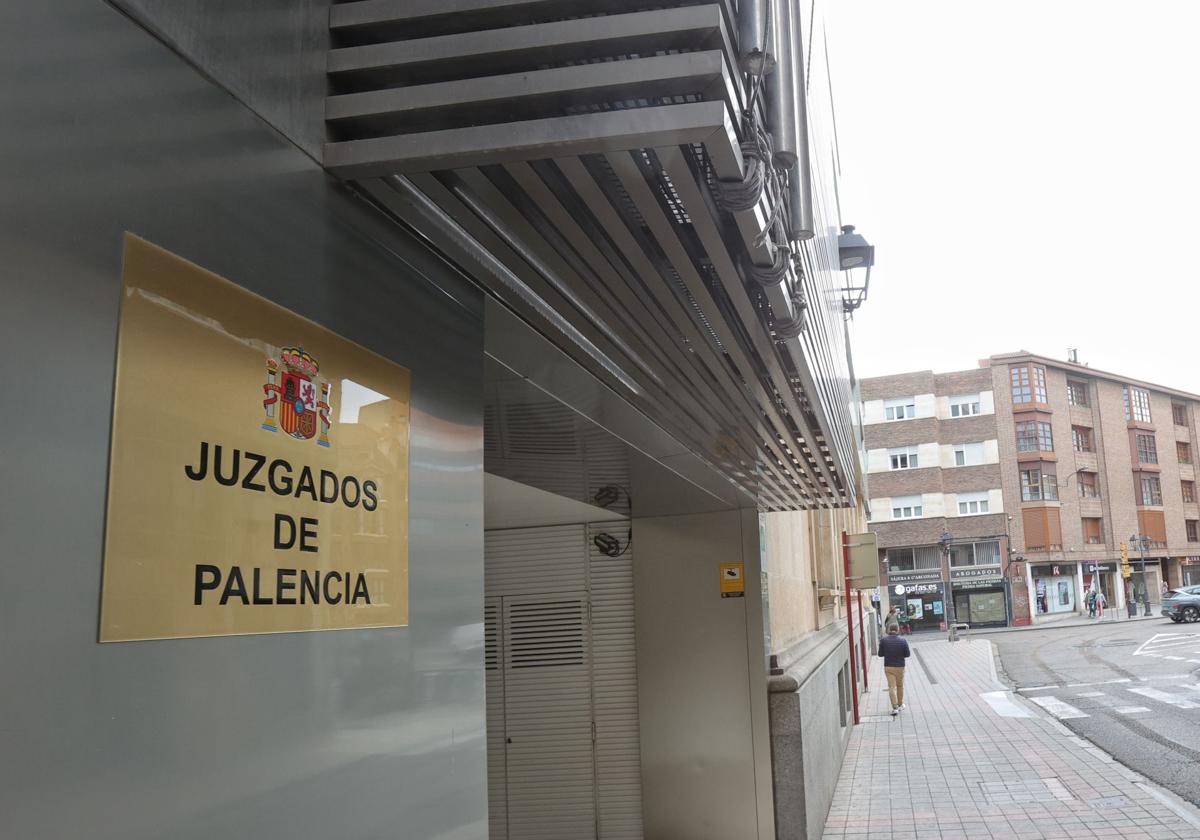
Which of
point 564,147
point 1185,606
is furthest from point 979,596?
point 564,147

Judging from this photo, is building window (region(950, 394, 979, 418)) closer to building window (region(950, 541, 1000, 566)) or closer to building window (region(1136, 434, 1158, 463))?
building window (region(950, 541, 1000, 566))

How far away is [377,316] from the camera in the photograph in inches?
113

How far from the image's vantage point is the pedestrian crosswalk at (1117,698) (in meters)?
18.3

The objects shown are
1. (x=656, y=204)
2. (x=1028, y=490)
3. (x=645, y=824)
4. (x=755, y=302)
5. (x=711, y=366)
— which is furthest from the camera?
(x=1028, y=490)

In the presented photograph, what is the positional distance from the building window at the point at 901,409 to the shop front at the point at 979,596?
9673 mm

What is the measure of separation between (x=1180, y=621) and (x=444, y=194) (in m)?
50.9

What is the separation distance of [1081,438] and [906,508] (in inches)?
516

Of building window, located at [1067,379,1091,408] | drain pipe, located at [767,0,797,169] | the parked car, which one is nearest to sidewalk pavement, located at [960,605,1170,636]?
the parked car

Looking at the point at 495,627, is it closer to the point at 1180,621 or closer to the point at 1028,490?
the point at 1180,621

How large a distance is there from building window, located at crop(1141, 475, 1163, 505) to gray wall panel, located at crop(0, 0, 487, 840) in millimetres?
74449

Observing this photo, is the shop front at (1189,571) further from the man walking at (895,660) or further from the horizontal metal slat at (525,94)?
the horizontal metal slat at (525,94)

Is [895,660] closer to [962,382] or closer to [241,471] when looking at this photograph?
[241,471]

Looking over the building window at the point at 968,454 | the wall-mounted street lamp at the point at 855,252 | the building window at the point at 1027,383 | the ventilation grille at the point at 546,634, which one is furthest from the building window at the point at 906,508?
the ventilation grille at the point at 546,634

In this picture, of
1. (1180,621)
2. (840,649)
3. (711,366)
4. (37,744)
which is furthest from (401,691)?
(1180,621)
